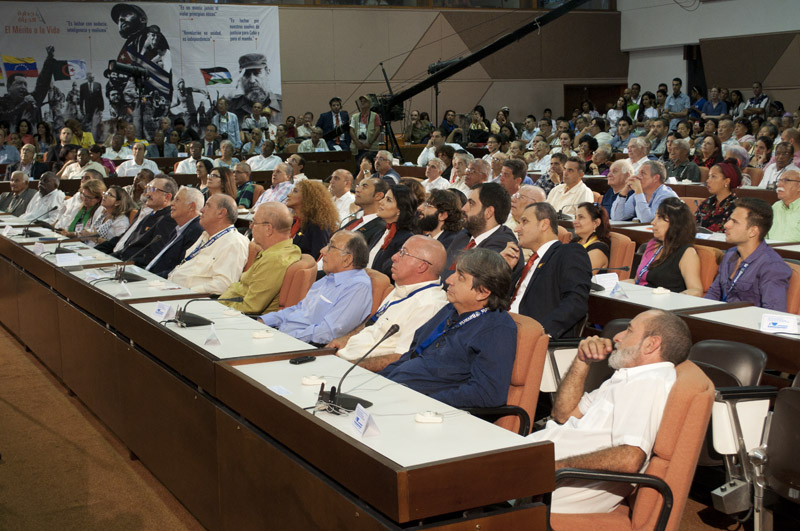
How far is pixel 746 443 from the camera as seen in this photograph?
8.85 ft

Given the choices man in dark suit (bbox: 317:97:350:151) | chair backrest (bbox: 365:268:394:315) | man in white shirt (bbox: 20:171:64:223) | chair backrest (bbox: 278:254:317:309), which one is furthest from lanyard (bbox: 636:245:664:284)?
man in dark suit (bbox: 317:97:350:151)

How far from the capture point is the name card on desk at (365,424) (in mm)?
2084

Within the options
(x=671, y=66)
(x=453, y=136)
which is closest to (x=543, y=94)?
(x=671, y=66)

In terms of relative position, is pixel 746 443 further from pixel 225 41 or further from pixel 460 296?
pixel 225 41

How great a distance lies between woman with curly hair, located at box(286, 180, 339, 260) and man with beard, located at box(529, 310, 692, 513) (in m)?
3.39

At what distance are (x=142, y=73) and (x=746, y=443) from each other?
13.4 m

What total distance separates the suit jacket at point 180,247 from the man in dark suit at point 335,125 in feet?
29.0

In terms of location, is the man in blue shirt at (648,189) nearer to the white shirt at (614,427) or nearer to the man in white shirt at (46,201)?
the white shirt at (614,427)

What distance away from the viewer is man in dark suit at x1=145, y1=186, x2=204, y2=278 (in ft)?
18.7

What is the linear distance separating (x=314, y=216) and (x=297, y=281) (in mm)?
1504

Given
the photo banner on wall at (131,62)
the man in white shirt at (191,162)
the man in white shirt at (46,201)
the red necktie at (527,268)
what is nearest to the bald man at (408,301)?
the red necktie at (527,268)

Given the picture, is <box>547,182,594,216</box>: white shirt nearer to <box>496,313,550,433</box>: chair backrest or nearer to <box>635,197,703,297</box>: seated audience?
<box>635,197,703,297</box>: seated audience

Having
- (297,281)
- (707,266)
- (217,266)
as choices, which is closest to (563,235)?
(707,266)

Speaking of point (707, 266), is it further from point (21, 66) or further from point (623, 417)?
point (21, 66)
